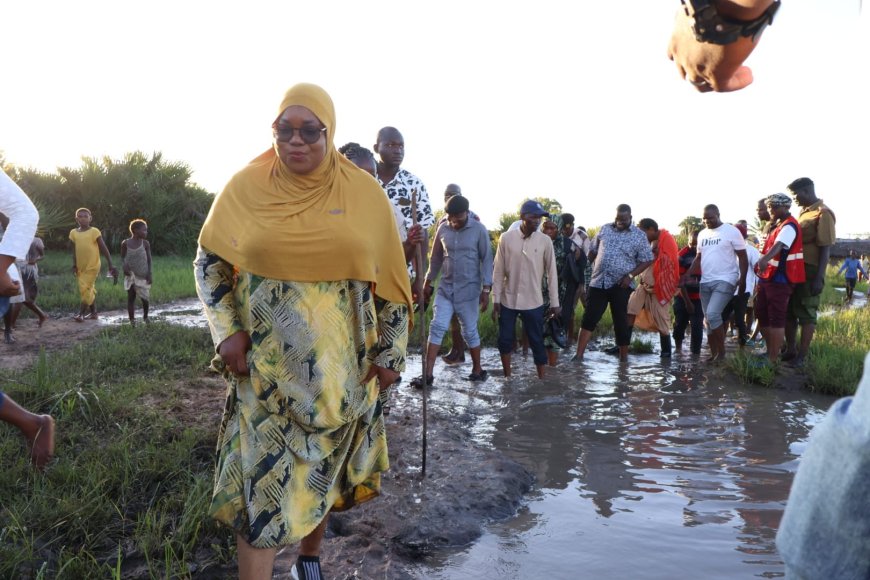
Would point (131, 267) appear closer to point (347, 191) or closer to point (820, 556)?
point (347, 191)

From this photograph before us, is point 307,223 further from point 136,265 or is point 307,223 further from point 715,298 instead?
point 136,265

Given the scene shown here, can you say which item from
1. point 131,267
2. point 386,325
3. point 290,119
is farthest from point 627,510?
point 131,267

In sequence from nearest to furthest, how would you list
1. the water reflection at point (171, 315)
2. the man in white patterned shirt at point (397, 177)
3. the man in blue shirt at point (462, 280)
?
the man in white patterned shirt at point (397, 177) < the man in blue shirt at point (462, 280) < the water reflection at point (171, 315)

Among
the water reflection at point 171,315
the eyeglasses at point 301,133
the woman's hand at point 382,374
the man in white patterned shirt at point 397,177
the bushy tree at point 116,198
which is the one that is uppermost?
the bushy tree at point 116,198

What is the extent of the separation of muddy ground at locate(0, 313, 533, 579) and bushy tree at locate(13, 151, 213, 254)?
20531 mm

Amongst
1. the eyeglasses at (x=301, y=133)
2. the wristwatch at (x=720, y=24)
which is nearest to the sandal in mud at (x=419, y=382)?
the eyeglasses at (x=301, y=133)

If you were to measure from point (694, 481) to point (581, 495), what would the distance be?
778 millimetres

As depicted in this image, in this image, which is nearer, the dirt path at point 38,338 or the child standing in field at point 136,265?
the dirt path at point 38,338

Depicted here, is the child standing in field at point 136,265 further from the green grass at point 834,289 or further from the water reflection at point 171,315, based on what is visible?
the green grass at point 834,289

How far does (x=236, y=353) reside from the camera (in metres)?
2.42

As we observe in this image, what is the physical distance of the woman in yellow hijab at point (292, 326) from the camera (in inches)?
94.4

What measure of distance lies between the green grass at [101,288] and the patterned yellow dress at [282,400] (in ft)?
32.5

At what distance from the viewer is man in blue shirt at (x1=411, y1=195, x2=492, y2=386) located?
692cm

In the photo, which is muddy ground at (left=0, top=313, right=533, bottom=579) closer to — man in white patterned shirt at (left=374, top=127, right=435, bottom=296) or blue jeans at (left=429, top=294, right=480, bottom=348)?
man in white patterned shirt at (left=374, top=127, right=435, bottom=296)
